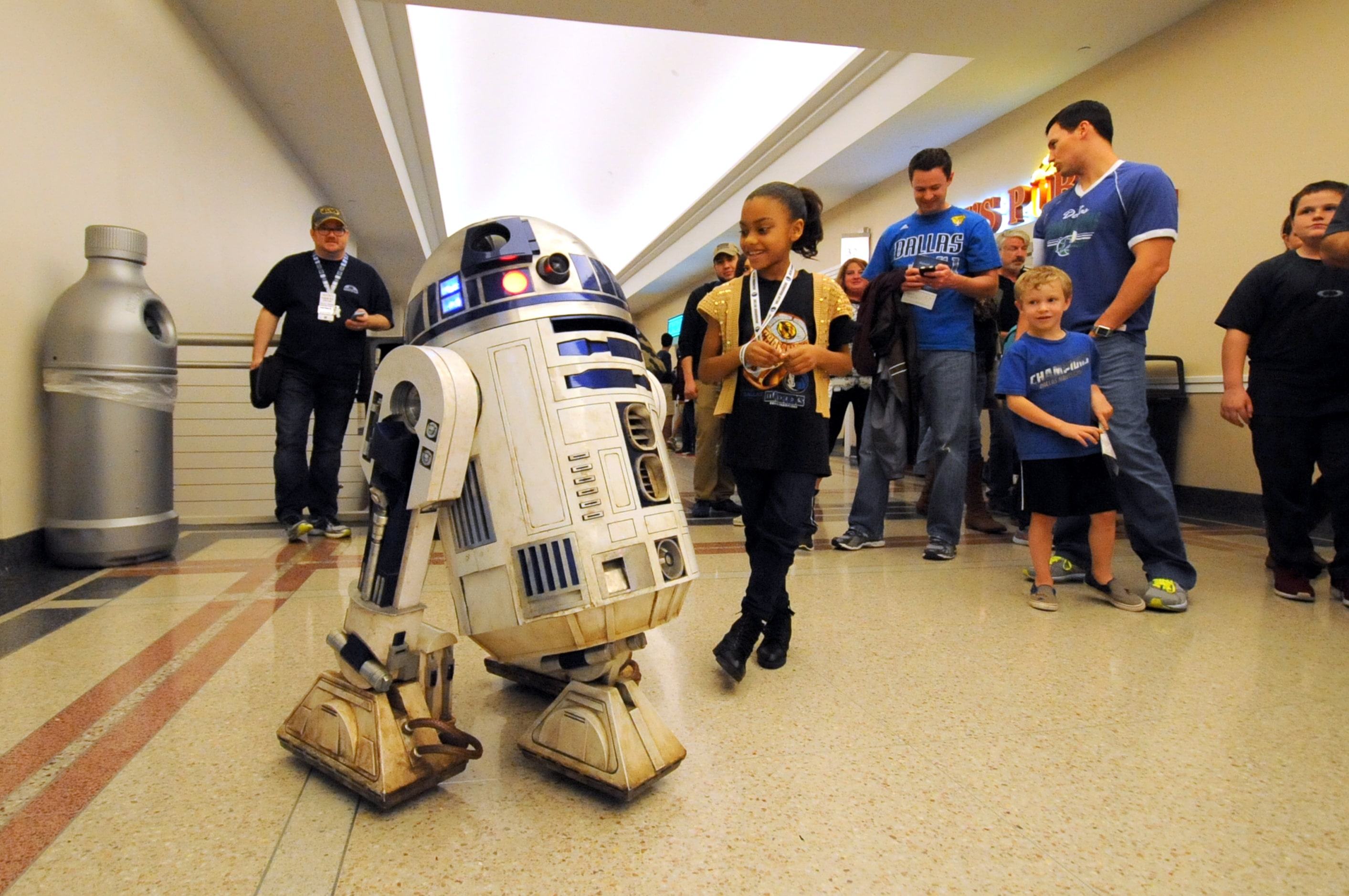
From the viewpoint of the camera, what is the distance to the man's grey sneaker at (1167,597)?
2135mm

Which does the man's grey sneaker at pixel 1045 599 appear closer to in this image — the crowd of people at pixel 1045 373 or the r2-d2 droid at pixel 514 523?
the crowd of people at pixel 1045 373

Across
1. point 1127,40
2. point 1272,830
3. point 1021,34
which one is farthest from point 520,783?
point 1127,40

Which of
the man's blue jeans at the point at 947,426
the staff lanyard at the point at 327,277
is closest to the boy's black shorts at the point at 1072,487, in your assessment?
the man's blue jeans at the point at 947,426

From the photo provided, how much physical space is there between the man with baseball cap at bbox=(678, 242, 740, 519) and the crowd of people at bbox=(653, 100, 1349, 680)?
0.29m

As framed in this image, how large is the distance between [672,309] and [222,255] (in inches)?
443

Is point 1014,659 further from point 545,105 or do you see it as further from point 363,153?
point 545,105

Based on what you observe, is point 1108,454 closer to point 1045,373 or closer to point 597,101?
point 1045,373

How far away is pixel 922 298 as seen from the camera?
2803mm

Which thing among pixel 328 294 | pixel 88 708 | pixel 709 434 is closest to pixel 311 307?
pixel 328 294

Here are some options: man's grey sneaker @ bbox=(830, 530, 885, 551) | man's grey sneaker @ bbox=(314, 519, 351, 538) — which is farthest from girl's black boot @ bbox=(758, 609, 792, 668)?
man's grey sneaker @ bbox=(314, 519, 351, 538)

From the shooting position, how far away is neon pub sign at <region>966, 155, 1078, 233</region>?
505 centimetres

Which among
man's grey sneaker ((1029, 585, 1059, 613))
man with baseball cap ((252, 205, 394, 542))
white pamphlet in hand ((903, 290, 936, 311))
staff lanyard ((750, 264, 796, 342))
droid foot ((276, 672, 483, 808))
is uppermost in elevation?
man with baseball cap ((252, 205, 394, 542))

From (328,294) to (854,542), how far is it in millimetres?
2584

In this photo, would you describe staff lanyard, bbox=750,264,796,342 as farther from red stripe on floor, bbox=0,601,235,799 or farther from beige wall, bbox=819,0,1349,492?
beige wall, bbox=819,0,1349,492
